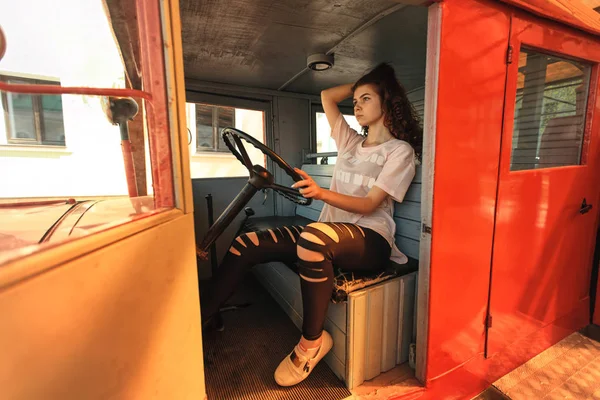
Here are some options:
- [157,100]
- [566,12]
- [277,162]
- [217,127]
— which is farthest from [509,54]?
[217,127]

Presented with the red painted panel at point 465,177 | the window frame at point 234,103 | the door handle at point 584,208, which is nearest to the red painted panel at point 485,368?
the red painted panel at point 465,177

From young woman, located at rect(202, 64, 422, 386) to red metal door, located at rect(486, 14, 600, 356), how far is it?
1.72 ft

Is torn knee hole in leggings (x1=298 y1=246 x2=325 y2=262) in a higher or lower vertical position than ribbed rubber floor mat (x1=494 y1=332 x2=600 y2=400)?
higher

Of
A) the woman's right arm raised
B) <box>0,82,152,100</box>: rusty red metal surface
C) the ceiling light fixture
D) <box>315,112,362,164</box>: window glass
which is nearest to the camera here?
<box>0,82,152,100</box>: rusty red metal surface

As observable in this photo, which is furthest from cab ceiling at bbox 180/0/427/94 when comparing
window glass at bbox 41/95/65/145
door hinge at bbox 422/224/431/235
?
door hinge at bbox 422/224/431/235

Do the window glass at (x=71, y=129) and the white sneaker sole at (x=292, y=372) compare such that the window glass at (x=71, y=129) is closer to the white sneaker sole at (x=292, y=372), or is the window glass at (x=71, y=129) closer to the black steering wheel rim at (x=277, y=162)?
the black steering wheel rim at (x=277, y=162)

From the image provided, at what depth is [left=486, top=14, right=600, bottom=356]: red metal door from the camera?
1.51m

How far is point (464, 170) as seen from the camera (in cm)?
134

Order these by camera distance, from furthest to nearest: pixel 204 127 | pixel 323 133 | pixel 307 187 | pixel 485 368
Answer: pixel 323 133
pixel 204 127
pixel 485 368
pixel 307 187

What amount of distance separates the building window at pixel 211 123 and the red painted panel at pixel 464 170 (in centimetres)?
215

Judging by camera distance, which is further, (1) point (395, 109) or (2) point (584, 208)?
(2) point (584, 208)

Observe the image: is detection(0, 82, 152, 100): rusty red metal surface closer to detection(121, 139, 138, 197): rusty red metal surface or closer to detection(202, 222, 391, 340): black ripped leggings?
detection(121, 139, 138, 197): rusty red metal surface

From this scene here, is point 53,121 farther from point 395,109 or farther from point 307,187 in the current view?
point 395,109

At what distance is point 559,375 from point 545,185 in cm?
120
